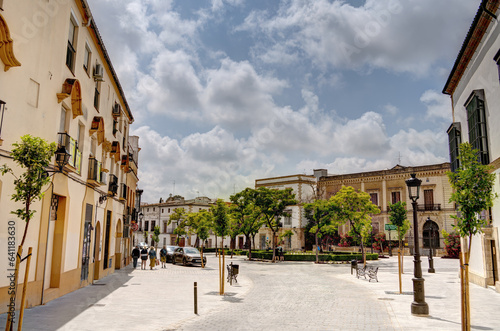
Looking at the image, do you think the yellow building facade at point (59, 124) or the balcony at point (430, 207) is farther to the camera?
the balcony at point (430, 207)

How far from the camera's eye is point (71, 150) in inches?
527

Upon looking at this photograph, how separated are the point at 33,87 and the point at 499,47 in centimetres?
Answer: 1491

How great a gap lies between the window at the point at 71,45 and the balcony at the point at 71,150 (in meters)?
2.60

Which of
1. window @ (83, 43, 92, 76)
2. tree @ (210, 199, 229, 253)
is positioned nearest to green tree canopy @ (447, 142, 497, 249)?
window @ (83, 43, 92, 76)

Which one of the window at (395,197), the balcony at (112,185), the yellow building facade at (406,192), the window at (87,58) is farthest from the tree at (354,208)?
the window at (87,58)

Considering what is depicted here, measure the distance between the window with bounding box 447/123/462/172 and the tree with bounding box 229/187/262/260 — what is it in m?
19.4

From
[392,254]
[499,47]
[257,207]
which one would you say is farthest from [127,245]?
[392,254]

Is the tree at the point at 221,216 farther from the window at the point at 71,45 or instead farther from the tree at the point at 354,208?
the window at the point at 71,45

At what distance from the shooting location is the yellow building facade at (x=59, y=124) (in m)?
9.88

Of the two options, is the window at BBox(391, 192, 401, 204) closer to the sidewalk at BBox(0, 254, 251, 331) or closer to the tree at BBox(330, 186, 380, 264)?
the tree at BBox(330, 186, 380, 264)

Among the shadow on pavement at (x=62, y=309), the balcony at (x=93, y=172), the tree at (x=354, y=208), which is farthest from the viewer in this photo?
the tree at (x=354, y=208)

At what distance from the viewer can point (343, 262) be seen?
34562 mm

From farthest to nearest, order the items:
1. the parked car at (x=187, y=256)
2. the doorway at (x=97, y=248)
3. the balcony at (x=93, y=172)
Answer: the parked car at (x=187, y=256) < the doorway at (x=97, y=248) < the balcony at (x=93, y=172)

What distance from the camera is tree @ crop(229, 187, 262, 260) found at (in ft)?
122
